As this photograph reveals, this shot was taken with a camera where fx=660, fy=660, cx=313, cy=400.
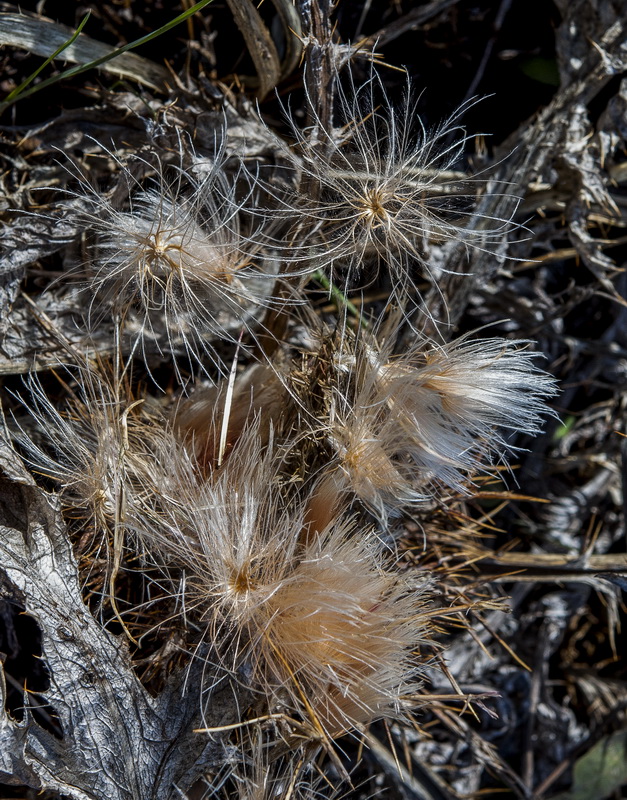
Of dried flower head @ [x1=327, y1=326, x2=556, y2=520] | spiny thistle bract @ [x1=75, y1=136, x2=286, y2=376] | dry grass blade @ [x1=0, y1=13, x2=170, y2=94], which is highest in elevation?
dry grass blade @ [x1=0, y1=13, x2=170, y2=94]

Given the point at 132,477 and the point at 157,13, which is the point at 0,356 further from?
the point at 157,13

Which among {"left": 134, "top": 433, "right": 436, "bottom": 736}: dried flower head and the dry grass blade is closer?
{"left": 134, "top": 433, "right": 436, "bottom": 736}: dried flower head

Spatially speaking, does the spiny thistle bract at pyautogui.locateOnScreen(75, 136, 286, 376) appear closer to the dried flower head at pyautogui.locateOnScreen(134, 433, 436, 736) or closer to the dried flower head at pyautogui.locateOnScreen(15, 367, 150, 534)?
the dried flower head at pyautogui.locateOnScreen(15, 367, 150, 534)

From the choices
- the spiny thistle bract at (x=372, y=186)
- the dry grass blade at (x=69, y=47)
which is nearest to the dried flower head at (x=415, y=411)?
the spiny thistle bract at (x=372, y=186)

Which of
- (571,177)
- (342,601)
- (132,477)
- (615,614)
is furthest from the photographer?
(615,614)

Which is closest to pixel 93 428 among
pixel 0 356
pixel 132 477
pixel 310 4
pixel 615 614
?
pixel 132 477

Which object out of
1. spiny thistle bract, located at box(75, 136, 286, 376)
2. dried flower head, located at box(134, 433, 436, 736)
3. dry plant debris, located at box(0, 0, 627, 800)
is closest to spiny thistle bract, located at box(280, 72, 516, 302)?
dry plant debris, located at box(0, 0, 627, 800)
